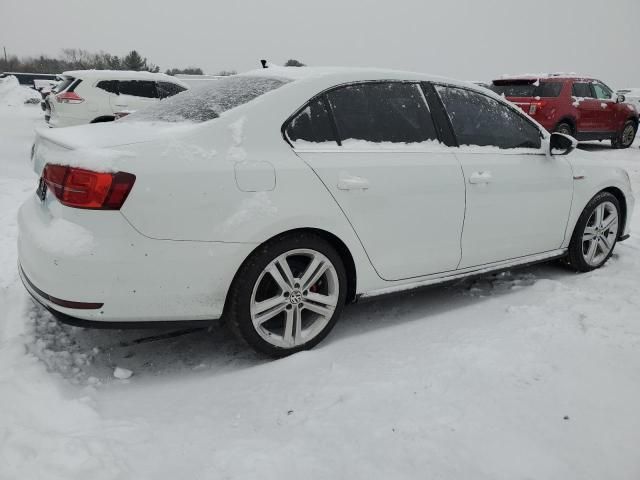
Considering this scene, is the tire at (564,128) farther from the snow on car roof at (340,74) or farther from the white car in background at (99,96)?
the snow on car roof at (340,74)

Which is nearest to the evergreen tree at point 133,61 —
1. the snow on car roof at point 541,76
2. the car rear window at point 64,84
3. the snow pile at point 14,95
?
the snow pile at point 14,95

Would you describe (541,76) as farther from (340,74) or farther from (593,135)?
(340,74)

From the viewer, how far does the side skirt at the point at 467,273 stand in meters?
3.15

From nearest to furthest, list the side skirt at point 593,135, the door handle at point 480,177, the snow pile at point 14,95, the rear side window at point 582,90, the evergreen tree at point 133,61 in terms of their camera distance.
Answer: the door handle at point 480,177, the rear side window at point 582,90, the side skirt at point 593,135, the snow pile at point 14,95, the evergreen tree at point 133,61

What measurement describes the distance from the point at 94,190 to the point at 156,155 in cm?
31

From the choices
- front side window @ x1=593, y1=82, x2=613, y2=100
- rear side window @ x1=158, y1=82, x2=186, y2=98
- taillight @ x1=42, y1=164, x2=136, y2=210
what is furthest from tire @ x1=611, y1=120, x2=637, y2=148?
taillight @ x1=42, y1=164, x2=136, y2=210

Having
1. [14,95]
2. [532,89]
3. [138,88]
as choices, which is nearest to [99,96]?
[138,88]

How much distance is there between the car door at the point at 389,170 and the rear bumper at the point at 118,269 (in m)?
0.68

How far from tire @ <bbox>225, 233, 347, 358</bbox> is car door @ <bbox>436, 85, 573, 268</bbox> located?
1.00 m

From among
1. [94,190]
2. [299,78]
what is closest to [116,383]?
[94,190]

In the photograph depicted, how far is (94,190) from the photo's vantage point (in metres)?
2.29

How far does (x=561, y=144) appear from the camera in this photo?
12.7 ft

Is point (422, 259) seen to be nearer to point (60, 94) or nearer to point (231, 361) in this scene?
point (231, 361)

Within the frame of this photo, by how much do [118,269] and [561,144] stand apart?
10.4 ft
